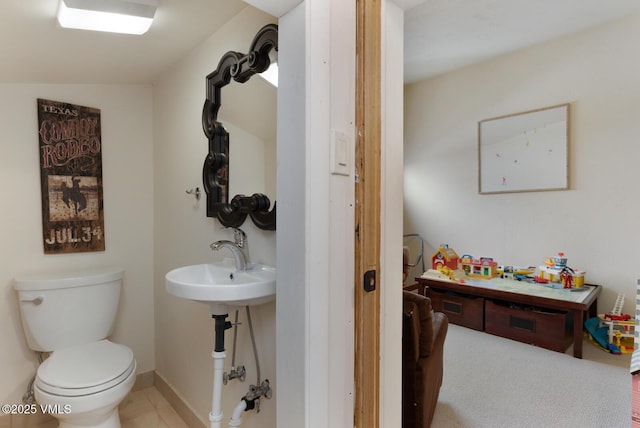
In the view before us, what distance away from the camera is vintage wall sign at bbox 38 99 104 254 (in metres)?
1.80

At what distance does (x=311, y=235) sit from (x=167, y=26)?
4.28 ft

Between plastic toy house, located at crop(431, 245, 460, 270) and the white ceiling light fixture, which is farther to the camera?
plastic toy house, located at crop(431, 245, 460, 270)

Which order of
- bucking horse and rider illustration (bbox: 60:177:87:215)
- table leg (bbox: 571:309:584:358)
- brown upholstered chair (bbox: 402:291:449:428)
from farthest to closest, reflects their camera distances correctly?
table leg (bbox: 571:309:584:358) → bucking horse and rider illustration (bbox: 60:177:87:215) → brown upholstered chair (bbox: 402:291:449:428)

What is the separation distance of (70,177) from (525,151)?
11.8 feet

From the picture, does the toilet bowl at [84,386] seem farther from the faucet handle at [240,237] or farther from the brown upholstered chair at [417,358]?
the brown upholstered chair at [417,358]

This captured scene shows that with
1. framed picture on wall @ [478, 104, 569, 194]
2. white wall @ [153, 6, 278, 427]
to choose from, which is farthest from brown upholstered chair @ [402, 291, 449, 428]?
framed picture on wall @ [478, 104, 569, 194]

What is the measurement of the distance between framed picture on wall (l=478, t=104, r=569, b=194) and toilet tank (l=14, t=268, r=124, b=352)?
11.0ft

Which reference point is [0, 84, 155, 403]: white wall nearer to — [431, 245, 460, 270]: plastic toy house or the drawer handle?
the drawer handle

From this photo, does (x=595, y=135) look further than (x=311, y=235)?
Yes

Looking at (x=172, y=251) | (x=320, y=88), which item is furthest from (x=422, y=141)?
(x=320, y=88)

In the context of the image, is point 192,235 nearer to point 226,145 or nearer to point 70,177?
point 226,145

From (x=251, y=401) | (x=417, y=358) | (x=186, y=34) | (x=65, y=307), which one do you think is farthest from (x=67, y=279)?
(x=417, y=358)

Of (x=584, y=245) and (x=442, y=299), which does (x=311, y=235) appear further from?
(x=584, y=245)

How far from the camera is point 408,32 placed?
2637 millimetres
